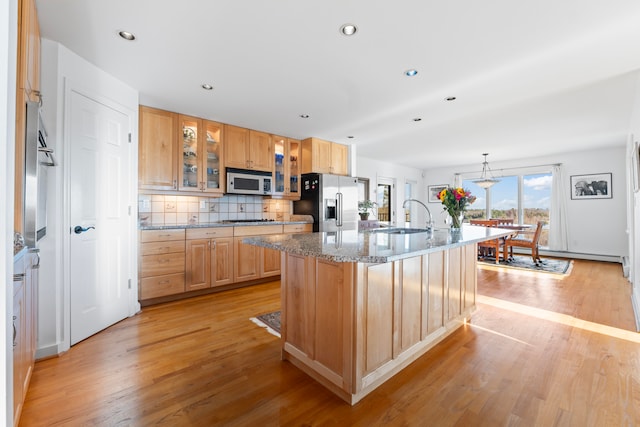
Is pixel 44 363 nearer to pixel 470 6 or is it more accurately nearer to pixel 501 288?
pixel 470 6

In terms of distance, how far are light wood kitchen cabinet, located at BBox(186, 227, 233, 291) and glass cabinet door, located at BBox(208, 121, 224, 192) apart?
68 cm

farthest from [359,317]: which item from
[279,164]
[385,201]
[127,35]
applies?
[385,201]

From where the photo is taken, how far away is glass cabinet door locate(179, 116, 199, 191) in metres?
3.53

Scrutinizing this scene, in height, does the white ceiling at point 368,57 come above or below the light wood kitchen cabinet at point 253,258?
above

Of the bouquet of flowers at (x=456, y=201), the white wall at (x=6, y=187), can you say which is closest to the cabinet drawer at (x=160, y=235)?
the white wall at (x=6, y=187)

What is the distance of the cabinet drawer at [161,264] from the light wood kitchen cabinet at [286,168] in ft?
5.71

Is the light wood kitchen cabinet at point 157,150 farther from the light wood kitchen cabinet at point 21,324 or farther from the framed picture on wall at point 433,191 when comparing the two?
the framed picture on wall at point 433,191

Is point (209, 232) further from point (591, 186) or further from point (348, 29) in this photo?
point (591, 186)

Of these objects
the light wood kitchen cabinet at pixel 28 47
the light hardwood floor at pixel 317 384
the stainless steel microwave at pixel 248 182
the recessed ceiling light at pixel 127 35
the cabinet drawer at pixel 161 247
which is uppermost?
the recessed ceiling light at pixel 127 35

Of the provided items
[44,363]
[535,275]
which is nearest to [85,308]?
[44,363]

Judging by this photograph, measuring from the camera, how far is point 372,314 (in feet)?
5.06

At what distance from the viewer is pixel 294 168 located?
187 inches

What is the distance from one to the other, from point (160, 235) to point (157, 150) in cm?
103

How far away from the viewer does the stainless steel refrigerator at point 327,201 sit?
14.8ft
